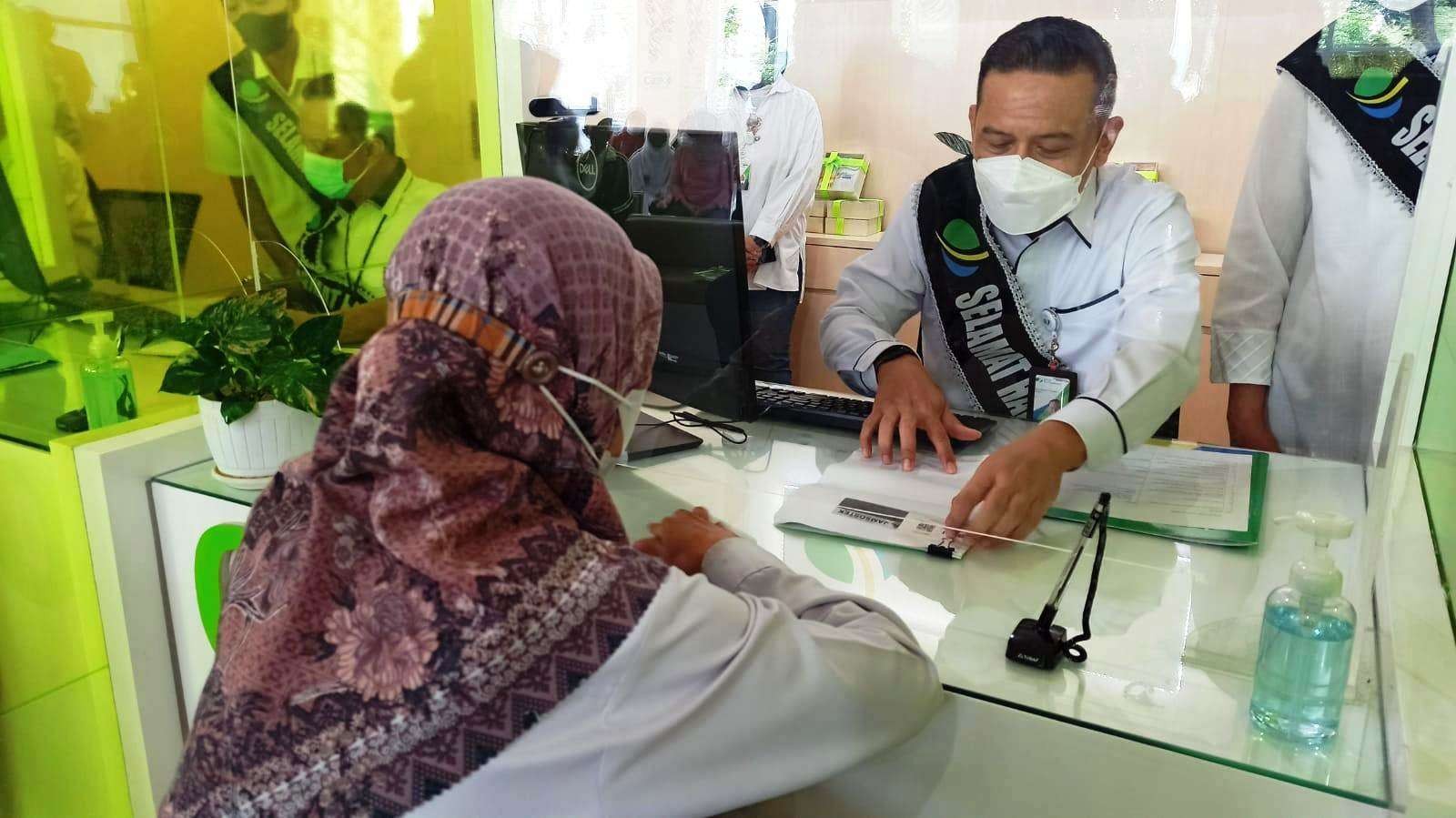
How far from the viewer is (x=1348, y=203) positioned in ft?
4.02

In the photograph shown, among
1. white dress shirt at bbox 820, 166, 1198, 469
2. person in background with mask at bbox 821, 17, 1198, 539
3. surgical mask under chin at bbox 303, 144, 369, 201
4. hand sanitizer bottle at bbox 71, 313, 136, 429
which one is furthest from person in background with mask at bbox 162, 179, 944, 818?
surgical mask under chin at bbox 303, 144, 369, 201

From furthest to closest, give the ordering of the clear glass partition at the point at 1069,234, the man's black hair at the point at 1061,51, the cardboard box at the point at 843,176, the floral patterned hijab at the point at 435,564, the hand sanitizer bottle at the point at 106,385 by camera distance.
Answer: the hand sanitizer bottle at the point at 106,385, the cardboard box at the point at 843,176, the man's black hair at the point at 1061,51, the clear glass partition at the point at 1069,234, the floral patterned hijab at the point at 435,564

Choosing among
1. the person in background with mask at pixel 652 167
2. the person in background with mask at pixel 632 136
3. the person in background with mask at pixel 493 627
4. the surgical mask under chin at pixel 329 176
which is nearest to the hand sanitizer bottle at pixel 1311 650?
the person in background with mask at pixel 493 627

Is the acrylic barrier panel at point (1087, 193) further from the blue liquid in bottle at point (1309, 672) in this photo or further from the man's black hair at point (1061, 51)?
the blue liquid in bottle at point (1309, 672)

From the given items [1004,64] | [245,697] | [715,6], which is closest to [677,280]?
[715,6]

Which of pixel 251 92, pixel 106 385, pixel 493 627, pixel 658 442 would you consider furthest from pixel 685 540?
pixel 251 92

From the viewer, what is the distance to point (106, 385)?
5.13 ft

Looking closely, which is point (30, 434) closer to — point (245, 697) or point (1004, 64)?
point (245, 697)

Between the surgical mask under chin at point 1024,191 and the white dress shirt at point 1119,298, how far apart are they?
17mm

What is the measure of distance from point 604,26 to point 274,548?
113cm

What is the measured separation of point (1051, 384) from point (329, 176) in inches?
54.1

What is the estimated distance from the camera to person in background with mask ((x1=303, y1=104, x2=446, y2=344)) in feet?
6.16

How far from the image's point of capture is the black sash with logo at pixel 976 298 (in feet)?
4.51

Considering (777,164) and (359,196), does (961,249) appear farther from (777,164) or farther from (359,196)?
(359,196)
